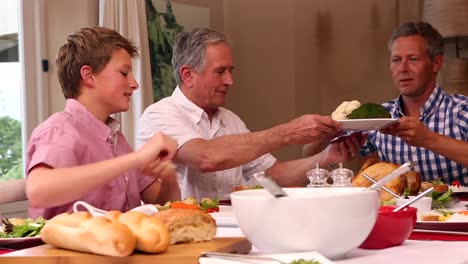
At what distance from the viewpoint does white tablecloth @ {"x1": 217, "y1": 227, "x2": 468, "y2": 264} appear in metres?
1.31

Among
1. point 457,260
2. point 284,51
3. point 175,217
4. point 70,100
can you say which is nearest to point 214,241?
point 175,217

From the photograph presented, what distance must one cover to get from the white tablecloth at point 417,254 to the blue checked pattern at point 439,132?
6.31 ft

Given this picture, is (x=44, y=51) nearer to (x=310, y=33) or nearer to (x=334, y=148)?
(x=334, y=148)

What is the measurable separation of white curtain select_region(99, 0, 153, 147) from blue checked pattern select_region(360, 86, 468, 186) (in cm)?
134

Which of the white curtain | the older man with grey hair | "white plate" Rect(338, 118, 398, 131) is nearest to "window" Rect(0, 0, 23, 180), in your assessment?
the white curtain

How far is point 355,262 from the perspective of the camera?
129 cm

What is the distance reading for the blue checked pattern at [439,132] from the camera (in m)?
3.39

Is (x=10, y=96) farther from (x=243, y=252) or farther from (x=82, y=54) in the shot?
(x=243, y=252)

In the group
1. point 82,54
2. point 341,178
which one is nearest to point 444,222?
point 341,178

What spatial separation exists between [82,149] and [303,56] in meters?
3.94

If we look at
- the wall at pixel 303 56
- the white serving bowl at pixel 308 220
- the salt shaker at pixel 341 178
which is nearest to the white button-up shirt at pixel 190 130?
the salt shaker at pixel 341 178

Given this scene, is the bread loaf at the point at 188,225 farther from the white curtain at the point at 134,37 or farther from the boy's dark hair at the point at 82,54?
the white curtain at the point at 134,37

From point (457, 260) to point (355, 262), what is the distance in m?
0.18

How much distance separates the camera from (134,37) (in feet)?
13.8
